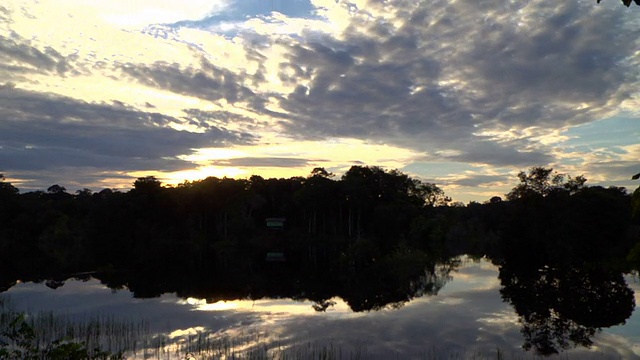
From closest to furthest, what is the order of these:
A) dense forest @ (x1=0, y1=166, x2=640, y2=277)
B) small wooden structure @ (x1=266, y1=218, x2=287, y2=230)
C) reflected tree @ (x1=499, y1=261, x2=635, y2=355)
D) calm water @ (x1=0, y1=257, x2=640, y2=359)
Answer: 1. calm water @ (x1=0, y1=257, x2=640, y2=359)
2. reflected tree @ (x1=499, y1=261, x2=635, y2=355)
3. dense forest @ (x1=0, y1=166, x2=640, y2=277)
4. small wooden structure @ (x1=266, y1=218, x2=287, y2=230)

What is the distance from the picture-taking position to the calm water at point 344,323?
21.5 meters

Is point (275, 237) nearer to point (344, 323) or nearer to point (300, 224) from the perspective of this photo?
point (300, 224)

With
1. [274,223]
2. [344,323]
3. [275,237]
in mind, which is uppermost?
[274,223]

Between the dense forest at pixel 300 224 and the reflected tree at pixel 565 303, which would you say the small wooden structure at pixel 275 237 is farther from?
the reflected tree at pixel 565 303

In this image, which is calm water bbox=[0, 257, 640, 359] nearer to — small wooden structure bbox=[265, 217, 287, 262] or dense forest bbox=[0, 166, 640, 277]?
dense forest bbox=[0, 166, 640, 277]

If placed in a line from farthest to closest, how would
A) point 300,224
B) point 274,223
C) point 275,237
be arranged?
1. point 300,224
2. point 274,223
3. point 275,237

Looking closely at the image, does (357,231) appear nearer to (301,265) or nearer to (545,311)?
(301,265)

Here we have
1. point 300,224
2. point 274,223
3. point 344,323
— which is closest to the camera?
point 344,323

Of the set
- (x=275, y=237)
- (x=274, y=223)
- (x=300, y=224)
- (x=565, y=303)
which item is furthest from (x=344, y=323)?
(x=300, y=224)

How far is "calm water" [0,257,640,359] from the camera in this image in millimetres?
21500

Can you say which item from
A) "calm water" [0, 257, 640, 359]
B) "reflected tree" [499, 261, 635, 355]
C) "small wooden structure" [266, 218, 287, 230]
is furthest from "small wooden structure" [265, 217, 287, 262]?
"calm water" [0, 257, 640, 359]

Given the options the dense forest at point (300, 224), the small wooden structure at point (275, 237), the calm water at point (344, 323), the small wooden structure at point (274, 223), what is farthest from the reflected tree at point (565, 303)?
the small wooden structure at point (274, 223)

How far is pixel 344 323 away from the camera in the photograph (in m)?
27.1

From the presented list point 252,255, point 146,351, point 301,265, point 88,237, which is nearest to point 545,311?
point 146,351
